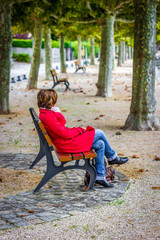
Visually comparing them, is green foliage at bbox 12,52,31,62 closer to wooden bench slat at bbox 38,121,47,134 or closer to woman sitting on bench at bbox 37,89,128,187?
woman sitting on bench at bbox 37,89,128,187

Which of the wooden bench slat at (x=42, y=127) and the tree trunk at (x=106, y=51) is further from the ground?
the tree trunk at (x=106, y=51)

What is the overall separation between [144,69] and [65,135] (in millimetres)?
4678

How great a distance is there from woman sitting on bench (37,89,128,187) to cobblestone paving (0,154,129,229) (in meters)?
0.31

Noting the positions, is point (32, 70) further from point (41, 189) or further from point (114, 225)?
point (114, 225)

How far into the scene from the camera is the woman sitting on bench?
505 centimetres

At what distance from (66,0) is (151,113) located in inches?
267

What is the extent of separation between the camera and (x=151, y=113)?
30.9 feet

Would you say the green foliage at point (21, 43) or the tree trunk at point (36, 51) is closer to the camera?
the tree trunk at point (36, 51)

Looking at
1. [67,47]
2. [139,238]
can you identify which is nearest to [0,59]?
[139,238]

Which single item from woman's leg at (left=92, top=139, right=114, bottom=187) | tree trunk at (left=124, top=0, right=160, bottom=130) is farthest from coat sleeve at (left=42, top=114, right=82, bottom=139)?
tree trunk at (left=124, top=0, right=160, bottom=130)

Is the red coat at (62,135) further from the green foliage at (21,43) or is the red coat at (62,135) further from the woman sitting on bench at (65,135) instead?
the green foliage at (21,43)

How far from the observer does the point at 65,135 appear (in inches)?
200

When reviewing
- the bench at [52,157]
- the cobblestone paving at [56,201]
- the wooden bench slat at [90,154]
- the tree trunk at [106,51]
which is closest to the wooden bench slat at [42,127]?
the bench at [52,157]

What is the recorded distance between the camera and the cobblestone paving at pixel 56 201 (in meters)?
4.32
